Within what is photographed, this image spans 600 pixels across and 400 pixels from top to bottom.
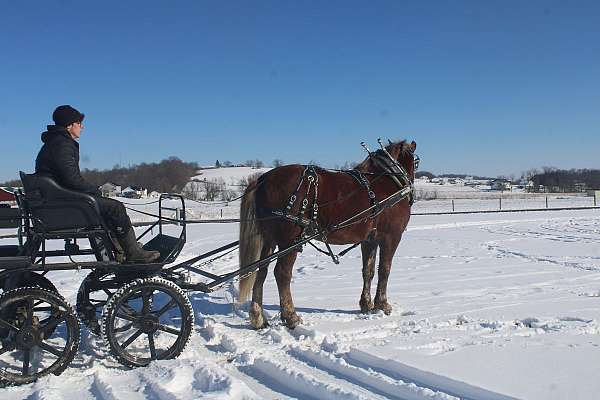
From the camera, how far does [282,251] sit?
543 centimetres

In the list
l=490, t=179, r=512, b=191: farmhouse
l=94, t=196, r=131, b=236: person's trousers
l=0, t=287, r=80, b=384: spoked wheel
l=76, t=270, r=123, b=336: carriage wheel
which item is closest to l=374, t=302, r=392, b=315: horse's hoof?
l=76, t=270, r=123, b=336: carriage wheel

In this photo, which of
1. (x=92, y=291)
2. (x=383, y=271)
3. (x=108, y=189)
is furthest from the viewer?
(x=108, y=189)

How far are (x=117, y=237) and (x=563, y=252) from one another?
10.9 meters

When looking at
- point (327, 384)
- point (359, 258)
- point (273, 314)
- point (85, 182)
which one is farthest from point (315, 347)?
point (359, 258)

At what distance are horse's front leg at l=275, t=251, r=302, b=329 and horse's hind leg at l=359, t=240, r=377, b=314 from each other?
104cm

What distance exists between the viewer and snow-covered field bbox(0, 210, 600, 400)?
151 inches

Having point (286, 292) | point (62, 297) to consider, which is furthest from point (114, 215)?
point (286, 292)

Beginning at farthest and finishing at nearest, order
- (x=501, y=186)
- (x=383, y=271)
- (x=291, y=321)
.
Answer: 1. (x=501, y=186)
2. (x=383, y=271)
3. (x=291, y=321)

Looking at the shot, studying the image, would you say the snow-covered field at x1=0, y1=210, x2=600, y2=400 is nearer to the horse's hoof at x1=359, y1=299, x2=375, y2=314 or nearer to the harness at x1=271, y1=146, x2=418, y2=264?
the horse's hoof at x1=359, y1=299, x2=375, y2=314

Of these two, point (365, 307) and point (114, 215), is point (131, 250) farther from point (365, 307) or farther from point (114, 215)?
point (365, 307)

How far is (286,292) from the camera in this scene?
5699 mm

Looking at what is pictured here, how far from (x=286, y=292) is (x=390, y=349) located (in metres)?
1.47

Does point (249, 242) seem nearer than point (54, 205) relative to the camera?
No

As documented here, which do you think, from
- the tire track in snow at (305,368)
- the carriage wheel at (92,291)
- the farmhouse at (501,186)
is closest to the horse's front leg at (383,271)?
Result: the tire track in snow at (305,368)
